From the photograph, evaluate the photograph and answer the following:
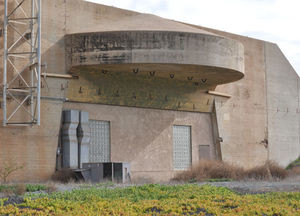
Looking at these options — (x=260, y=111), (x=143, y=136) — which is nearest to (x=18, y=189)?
(x=143, y=136)

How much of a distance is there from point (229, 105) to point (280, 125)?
23.2 ft

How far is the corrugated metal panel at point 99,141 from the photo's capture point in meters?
28.3

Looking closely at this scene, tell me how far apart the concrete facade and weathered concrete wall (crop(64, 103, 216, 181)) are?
0.06 meters

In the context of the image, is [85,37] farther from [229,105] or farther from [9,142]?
[229,105]

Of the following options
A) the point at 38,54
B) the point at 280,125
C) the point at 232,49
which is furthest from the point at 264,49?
the point at 38,54

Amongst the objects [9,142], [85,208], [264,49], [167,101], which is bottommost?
[85,208]

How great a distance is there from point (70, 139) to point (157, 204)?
Answer: 14.7 meters

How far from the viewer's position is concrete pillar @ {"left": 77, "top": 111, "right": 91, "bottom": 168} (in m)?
27.0

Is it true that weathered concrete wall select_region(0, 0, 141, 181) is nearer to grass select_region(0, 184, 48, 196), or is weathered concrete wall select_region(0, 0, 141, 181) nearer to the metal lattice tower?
the metal lattice tower

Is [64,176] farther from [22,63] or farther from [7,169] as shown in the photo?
[22,63]

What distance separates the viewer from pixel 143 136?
30.9m

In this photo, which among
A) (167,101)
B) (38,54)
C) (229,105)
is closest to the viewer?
(38,54)

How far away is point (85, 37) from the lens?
87.0ft

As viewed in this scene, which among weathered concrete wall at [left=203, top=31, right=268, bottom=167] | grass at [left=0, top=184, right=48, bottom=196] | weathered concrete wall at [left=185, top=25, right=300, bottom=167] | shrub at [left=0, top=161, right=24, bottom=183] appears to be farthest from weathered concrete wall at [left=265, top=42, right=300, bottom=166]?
grass at [left=0, top=184, right=48, bottom=196]
